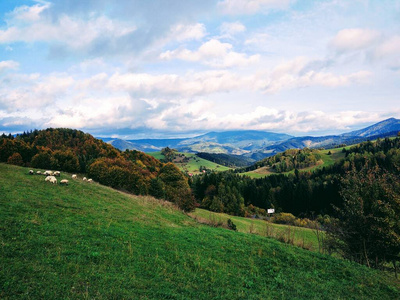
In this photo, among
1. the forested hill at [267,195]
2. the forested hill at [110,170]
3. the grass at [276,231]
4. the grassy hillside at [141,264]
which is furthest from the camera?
the forested hill at [267,195]

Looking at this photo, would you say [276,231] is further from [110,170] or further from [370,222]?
[110,170]

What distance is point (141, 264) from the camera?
427 inches

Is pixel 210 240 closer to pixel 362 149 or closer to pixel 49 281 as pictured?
pixel 49 281

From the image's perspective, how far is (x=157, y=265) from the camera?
36.4 ft

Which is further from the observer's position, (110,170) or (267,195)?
(267,195)

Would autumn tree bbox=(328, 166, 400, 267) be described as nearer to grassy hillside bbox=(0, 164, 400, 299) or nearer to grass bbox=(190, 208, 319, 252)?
grassy hillside bbox=(0, 164, 400, 299)

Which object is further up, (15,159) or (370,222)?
(15,159)

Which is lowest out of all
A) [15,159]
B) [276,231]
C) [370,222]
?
[276,231]

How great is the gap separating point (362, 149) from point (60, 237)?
229758mm

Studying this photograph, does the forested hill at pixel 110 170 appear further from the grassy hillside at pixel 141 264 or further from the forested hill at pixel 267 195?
the grassy hillside at pixel 141 264

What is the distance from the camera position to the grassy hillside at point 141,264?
8125 mm

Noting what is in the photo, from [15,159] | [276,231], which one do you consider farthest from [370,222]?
[15,159]

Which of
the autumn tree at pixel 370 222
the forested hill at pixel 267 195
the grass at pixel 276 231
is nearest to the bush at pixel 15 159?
the grass at pixel 276 231

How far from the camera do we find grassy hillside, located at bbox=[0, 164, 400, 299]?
812cm
